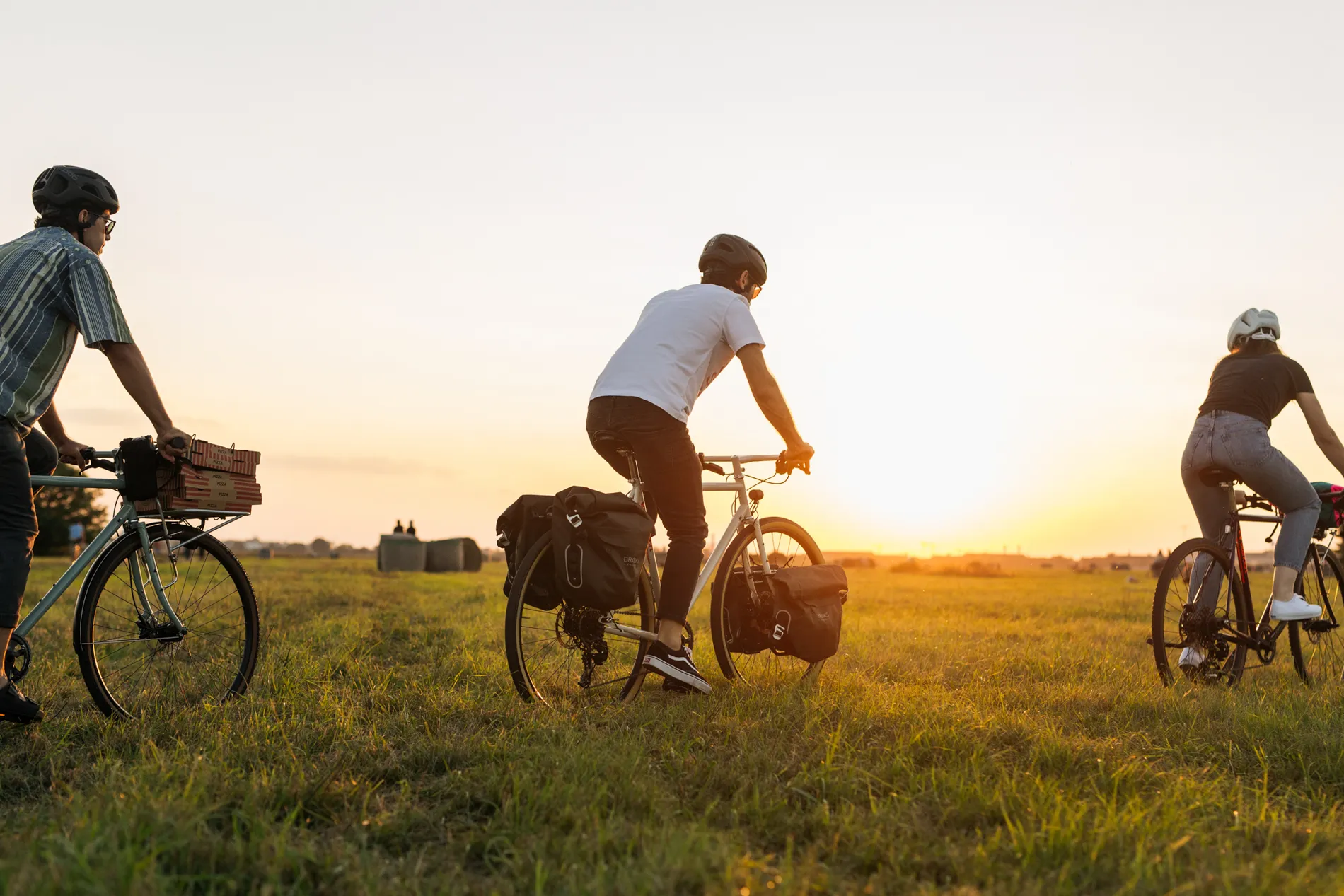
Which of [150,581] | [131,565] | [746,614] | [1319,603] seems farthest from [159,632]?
[1319,603]

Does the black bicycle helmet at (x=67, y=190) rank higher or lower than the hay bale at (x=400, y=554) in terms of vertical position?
higher

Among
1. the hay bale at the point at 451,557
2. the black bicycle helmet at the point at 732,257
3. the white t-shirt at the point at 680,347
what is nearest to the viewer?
the white t-shirt at the point at 680,347

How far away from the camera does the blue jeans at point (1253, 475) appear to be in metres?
5.98

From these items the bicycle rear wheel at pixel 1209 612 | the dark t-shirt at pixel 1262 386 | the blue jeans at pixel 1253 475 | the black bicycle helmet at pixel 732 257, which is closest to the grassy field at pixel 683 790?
the bicycle rear wheel at pixel 1209 612

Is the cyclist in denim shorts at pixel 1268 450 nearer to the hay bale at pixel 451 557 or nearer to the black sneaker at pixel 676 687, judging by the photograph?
the black sneaker at pixel 676 687

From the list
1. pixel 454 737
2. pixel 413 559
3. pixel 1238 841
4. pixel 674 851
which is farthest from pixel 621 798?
pixel 413 559

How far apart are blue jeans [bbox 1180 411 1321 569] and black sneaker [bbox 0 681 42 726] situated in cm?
677

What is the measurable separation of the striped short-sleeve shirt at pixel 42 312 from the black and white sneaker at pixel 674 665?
9.57ft

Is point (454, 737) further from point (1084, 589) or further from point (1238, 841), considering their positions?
point (1084, 589)

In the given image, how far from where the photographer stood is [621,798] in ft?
10.1

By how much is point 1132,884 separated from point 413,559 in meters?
25.7

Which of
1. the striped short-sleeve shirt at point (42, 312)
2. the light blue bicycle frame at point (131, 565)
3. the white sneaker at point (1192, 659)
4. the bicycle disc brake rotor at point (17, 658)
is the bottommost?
the white sneaker at point (1192, 659)

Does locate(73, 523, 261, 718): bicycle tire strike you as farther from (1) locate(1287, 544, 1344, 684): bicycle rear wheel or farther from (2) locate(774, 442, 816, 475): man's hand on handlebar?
(1) locate(1287, 544, 1344, 684): bicycle rear wheel

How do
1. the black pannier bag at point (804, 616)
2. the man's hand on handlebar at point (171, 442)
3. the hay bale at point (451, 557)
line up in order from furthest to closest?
the hay bale at point (451, 557) < the black pannier bag at point (804, 616) < the man's hand on handlebar at point (171, 442)
